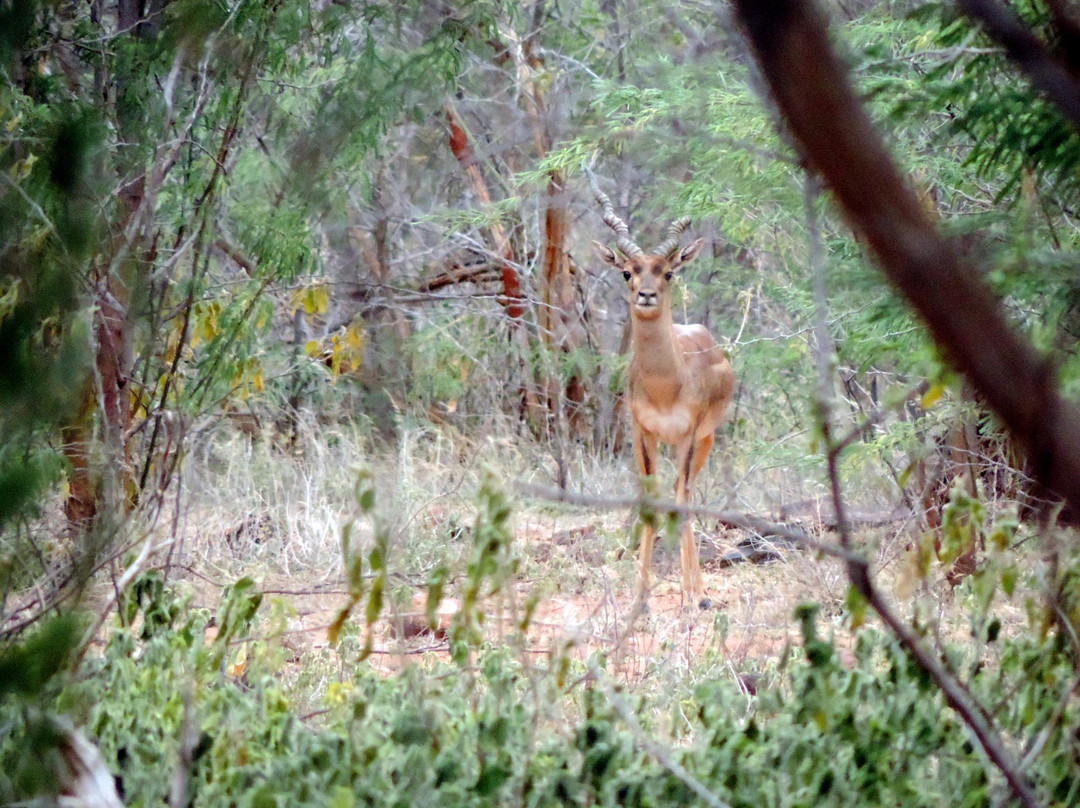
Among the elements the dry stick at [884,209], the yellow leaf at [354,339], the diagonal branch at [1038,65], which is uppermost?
the yellow leaf at [354,339]

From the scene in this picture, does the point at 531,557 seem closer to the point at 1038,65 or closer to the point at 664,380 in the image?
the point at 664,380

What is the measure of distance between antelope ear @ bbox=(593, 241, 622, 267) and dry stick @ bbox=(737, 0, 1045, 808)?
23.4 ft

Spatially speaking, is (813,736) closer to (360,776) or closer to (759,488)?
(360,776)

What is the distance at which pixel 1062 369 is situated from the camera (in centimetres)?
202

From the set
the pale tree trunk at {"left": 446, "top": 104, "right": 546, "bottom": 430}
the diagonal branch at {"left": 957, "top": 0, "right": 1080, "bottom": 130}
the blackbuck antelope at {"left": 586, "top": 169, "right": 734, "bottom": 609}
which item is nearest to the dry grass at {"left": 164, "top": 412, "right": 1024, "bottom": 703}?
the blackbuck antelope at {"left": 586, "top": 169, "right": 734, "bottom": 609}

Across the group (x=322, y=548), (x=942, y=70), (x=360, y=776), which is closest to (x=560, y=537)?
(x=322, y=548)

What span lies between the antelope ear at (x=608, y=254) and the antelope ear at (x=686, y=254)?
0.35m

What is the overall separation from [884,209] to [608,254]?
7409mm

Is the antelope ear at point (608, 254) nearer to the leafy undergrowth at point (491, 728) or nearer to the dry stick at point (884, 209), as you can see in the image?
the leafy undergrowth at point (491, 728)

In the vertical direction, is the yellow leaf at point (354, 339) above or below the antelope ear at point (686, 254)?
below

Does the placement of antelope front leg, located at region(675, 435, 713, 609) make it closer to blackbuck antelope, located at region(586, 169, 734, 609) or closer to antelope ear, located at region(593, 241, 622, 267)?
blackbuck antelope, located at region(586, 169, 734, 609)

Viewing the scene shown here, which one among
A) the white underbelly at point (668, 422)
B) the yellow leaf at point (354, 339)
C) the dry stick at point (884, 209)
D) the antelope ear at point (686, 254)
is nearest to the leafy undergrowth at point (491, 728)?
the dry stick at point (884, 209)

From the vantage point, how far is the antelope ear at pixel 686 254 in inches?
317

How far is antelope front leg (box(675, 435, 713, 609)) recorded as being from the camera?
20.8 feet
